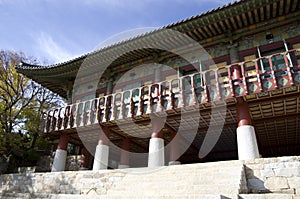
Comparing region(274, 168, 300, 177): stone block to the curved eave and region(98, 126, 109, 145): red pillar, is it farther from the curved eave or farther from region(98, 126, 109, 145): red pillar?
region(98, 126, 109, 145): red pillar

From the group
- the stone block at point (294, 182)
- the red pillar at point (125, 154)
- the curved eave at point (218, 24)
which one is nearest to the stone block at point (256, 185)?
the stone block at point (294, 182)

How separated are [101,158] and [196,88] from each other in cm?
582

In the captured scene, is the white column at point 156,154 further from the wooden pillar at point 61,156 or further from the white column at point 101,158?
the wooden pillar at point 61,156

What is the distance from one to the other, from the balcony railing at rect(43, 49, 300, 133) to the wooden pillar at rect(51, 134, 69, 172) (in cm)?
84

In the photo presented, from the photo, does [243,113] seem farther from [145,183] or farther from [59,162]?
[59,162]

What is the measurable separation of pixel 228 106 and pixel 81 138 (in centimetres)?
896

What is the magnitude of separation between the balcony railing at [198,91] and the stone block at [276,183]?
10.6 feet

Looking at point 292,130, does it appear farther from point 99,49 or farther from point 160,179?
point 99,49

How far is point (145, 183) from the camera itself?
7.24 m

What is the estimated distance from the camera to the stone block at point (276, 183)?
6301 mm

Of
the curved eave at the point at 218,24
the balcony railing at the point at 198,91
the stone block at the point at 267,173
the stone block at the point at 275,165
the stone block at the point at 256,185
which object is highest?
the curved eave at the point at 218,24

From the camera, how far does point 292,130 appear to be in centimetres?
1144

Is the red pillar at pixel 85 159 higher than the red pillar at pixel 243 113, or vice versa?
the red pillar at pixel 243 113

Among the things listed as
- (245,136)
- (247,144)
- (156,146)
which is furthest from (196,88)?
(156,146)
